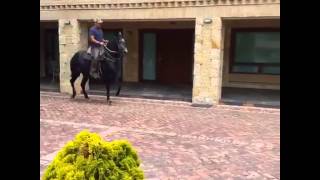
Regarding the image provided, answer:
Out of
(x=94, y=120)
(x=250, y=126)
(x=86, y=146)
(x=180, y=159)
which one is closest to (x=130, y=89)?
(x=94, y=120)

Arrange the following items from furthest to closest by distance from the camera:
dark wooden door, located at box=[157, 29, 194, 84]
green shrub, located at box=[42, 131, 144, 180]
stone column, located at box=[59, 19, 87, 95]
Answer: dark wooden door, located at box=[157, 29, 194, 84], stone column, located at box=[59, 19, 87, 95], green shrub, located at box=[42, 131, 144, 180]

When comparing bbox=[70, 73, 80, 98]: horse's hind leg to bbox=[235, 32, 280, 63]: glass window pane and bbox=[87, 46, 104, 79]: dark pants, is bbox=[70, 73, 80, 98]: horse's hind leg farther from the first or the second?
bbox=[235, 32, 280, 63]: glass window pane

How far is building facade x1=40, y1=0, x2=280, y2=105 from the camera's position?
41.4 ft

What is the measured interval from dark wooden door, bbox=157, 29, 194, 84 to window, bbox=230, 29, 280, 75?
6.98 feet

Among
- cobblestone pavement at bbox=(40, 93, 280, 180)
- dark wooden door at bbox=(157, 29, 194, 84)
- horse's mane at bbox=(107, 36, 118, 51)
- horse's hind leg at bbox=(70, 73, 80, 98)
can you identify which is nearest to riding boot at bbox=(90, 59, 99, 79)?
horse's hind leg at bbox=(70, 73, 80, 98)

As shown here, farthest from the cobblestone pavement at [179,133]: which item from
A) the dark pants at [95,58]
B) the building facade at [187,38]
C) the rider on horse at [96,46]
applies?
Answer: the building facade at [187,38]

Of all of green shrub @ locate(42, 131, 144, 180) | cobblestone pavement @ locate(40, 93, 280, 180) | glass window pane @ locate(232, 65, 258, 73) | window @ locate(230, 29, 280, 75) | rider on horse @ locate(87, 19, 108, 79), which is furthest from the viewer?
glass window pane @ locate(232, 65, 258, 73)

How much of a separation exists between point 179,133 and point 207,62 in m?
4.59

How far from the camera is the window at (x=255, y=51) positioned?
645 inches

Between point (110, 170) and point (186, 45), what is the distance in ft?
49.9

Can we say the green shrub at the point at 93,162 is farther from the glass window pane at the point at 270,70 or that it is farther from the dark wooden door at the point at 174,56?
the dark wooden door at the point at 174,56

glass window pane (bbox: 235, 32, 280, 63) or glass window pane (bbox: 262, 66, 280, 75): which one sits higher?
glass window pane (bbox: 235, 32, 280, 63)

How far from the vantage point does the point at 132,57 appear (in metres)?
18.1
